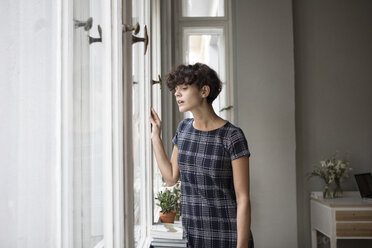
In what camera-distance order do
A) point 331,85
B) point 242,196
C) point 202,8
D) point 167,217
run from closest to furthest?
point 242,196 < point 167,217 < point 331,85 < point 202,8

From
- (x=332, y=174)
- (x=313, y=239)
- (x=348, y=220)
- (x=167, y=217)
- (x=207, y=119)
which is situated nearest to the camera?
(x=207, y=119)

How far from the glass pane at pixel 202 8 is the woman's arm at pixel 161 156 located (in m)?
2.05

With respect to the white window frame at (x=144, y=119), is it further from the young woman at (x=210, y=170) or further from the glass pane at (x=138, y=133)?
the young woman at (x=210, y=170)

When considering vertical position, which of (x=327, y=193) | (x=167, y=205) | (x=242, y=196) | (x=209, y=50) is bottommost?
(x=327, y=193)

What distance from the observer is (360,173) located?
10.4 ft

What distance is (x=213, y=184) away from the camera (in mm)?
1375

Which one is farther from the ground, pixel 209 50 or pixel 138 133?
pixel 209 50

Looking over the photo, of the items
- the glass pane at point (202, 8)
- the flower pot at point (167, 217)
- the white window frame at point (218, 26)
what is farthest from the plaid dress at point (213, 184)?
the glass pane at point (202, 8)

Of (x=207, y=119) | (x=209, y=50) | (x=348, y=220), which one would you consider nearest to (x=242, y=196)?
(x=207, y=119)
